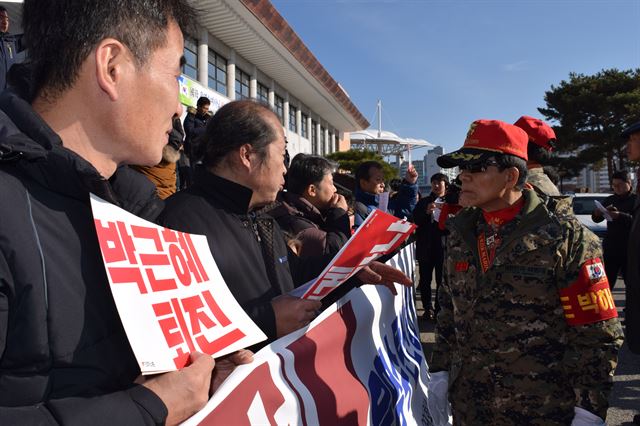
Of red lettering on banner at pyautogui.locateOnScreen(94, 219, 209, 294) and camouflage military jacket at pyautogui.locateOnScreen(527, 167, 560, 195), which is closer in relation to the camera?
red lettering on banner at pyautogui.locateOnScreen(94, 219, 209, 294)

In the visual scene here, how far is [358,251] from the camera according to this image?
5.92 feet

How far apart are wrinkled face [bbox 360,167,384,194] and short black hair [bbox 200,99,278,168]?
4.15m

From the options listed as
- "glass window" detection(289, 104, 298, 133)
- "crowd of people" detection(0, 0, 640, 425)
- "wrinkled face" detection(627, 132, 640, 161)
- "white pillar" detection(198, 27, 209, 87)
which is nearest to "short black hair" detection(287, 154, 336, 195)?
"crowd of people" detection(0, 0, 640, 425)

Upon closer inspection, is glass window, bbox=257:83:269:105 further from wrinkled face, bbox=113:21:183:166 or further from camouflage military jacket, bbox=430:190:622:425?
wrinkled face, bbox=113:21:183:166

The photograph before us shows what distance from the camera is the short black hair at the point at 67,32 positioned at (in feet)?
3.49

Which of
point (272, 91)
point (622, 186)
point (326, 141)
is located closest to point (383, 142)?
point (326, 141)

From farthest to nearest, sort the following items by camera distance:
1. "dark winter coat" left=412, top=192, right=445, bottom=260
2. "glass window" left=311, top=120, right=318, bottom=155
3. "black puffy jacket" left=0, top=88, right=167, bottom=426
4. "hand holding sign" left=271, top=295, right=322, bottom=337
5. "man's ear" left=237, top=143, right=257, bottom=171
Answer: "glass window" left=311, top=120, right=318, bottom=155
"dark winter coat" left=412, top=192, right=445, bottom=260
"man's ear" left=237, top=143, right=257, bottom=171
"hand holding sign" left=271, top=295, right=322, bottom=337
"black puffy jacket" left=0, top=88, right=167, bottom=426

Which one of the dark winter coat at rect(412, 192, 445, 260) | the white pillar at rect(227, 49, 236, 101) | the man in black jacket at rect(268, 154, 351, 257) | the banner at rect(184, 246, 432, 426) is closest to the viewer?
the banner at rect(184, 246, 432, 426)

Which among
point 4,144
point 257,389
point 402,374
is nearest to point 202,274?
point 257,389

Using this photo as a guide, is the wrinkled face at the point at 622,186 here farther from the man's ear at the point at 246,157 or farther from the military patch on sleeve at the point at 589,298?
the man's ear at the point at 246,157

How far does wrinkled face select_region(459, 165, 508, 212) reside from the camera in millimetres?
2285

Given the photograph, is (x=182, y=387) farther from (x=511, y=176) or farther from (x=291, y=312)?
(x=511, y=176)

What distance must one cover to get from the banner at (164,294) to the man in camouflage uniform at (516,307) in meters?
1.36

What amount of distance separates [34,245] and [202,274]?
0.47 m
